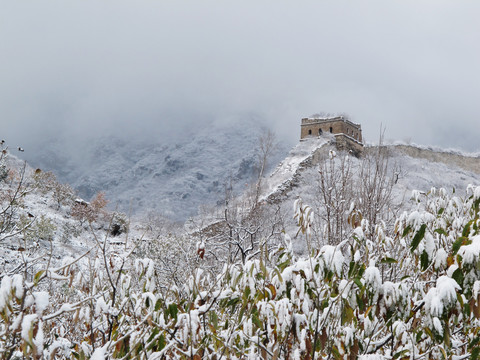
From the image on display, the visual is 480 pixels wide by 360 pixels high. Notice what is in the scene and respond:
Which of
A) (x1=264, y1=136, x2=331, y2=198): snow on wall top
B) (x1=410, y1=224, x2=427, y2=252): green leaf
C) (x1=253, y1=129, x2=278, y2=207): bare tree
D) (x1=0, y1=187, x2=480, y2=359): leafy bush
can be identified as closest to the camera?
(x1=0, y1=187, x2=480, y2=359): leafy bush

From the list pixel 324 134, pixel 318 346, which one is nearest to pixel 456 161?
pixel 324 134

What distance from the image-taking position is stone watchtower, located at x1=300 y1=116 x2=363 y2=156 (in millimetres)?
34188

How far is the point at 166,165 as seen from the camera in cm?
7506

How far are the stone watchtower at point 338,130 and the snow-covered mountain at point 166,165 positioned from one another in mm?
24576

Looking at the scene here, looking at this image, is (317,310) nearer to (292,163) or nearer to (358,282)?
(358,282)

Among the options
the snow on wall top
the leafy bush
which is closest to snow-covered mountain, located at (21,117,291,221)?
the snow on wall top

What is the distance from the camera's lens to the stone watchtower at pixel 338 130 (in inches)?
1346

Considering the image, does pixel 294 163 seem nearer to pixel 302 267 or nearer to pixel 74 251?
pixel 74 251

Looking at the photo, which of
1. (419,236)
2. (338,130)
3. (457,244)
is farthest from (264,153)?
(338,130)

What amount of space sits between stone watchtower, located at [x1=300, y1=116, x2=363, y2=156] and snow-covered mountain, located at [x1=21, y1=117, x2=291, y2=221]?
24576 mm

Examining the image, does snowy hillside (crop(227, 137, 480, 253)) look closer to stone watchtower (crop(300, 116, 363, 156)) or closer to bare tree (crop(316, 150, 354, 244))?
stone watchtower (crop(300, 116, 363, 156))

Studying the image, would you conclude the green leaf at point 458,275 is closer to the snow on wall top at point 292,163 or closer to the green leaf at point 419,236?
the green leaf at point 419,236

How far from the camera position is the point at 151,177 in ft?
238


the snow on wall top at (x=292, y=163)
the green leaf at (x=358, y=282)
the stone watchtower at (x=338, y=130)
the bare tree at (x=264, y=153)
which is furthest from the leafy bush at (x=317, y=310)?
the stone watchtower at (x=338, y=130)
